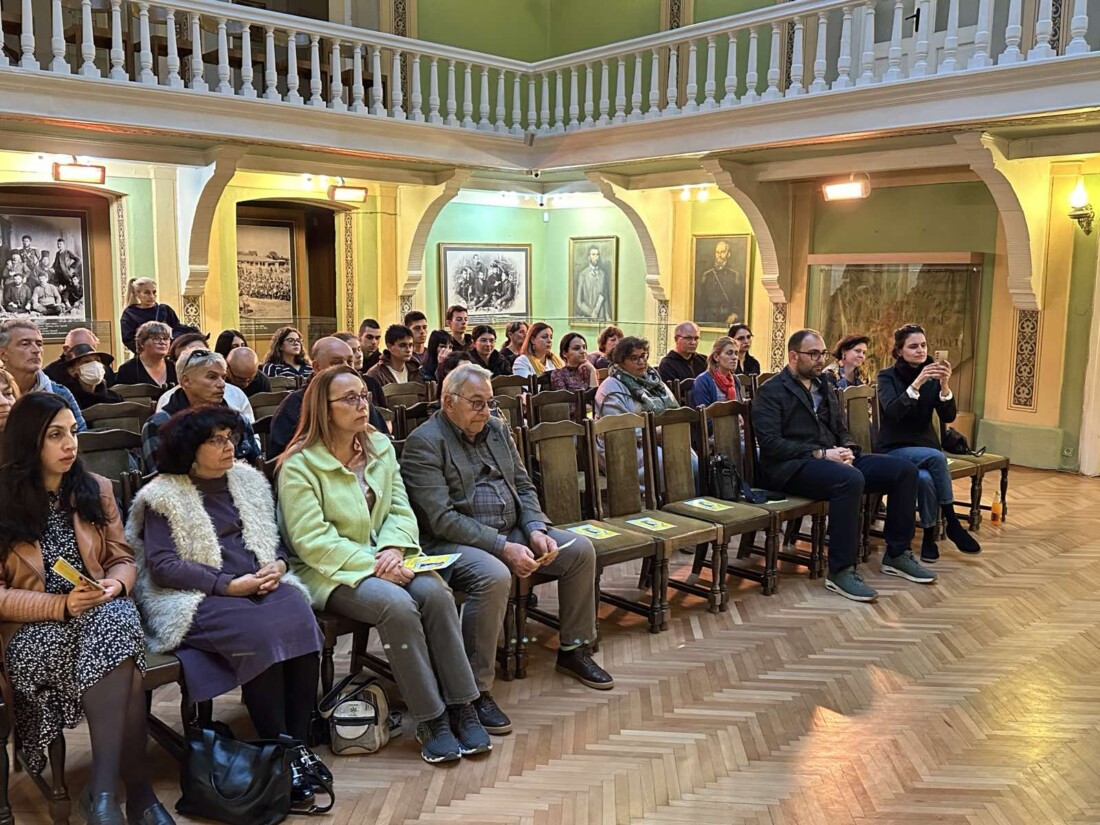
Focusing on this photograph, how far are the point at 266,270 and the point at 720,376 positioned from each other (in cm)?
718

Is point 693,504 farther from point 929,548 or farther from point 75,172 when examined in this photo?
point 75,172

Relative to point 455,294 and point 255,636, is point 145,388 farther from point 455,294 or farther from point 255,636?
point 455,294

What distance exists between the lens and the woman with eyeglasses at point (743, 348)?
8133 mm

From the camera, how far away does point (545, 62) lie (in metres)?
10.1

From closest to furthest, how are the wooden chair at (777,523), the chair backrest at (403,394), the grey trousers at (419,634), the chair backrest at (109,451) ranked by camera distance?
the grey trousers at (419,634) < the chair backrest at (109,451) < the wooden chair at (777,523) < the chair backrest at (403,394)

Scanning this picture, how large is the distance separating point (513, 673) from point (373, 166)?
734cm

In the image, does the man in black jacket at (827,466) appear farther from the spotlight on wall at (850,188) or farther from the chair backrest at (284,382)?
the spotlight on wall at (850,188)

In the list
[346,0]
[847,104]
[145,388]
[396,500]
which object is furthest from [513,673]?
[346,0]

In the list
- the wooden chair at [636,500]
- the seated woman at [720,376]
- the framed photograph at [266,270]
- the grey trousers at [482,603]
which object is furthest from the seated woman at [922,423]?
the framed photograph at [266,270]

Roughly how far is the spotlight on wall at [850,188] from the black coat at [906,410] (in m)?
3.25

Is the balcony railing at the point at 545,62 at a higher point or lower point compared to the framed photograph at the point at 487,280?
higher

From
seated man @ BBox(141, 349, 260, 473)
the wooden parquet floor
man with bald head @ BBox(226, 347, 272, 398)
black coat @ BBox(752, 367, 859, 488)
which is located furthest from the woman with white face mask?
black coat @ BBox(752, 367, 859, 488)

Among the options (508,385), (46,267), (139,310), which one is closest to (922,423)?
(508,385)

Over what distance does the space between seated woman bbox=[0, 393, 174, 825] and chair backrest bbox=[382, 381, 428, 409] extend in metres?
3.49
